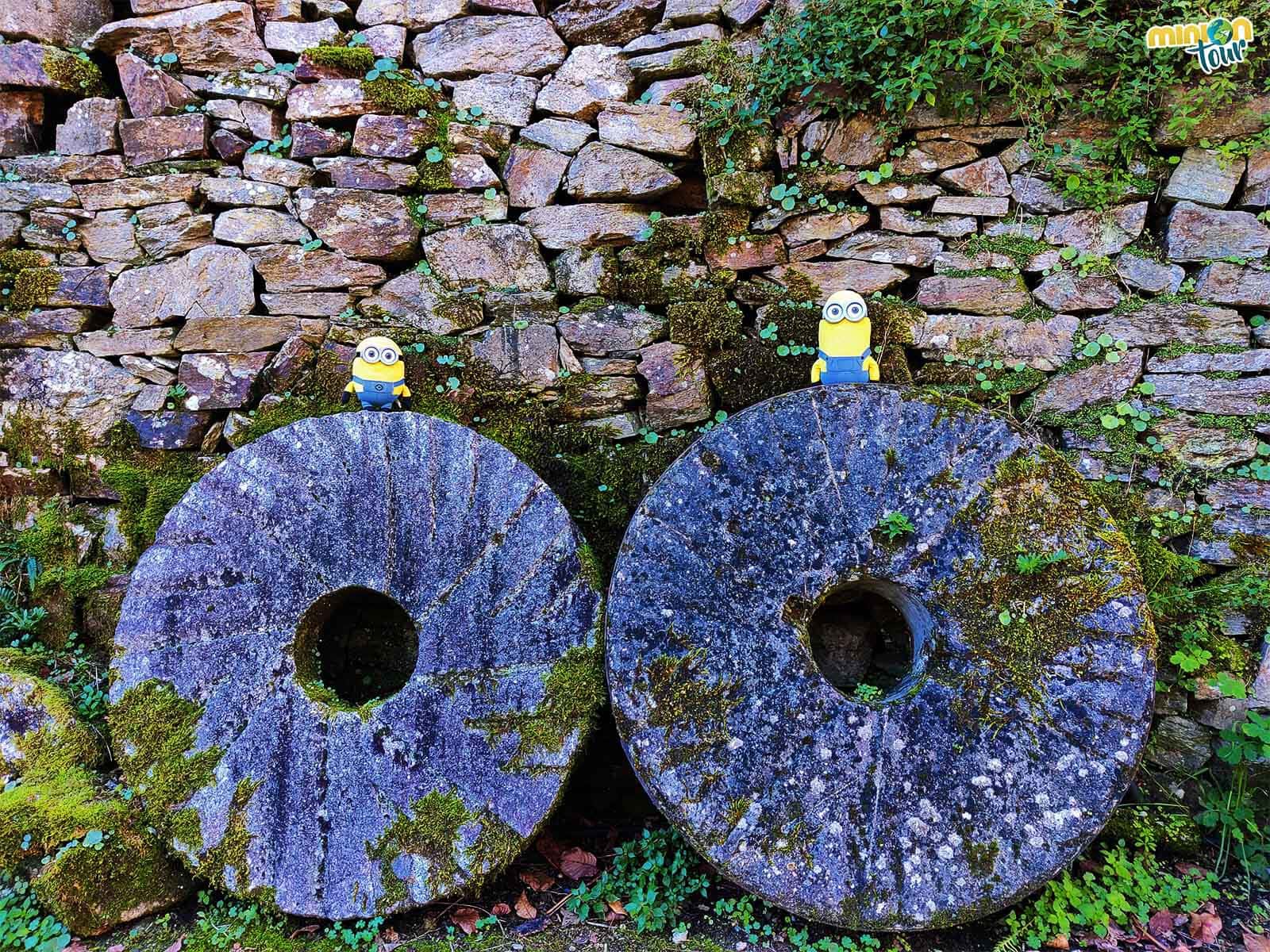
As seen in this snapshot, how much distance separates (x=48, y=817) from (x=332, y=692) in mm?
1099

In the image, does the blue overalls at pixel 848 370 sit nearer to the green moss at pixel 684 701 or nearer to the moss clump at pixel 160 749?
the green moss at pixel 684 701

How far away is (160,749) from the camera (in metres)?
2.43

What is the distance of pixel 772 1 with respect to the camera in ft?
10.0

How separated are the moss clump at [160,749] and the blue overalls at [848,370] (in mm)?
2648

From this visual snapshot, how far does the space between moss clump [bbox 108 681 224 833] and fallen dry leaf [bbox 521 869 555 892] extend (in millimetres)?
1199

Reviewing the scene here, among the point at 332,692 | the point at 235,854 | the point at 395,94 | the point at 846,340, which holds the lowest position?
the point at 235,854

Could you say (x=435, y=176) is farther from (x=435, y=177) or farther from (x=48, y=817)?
(x=48, y=817)

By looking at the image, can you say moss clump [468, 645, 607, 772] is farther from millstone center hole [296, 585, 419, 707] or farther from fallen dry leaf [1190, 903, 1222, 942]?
fallen dry leaf [1190, 903, 1222, 942]

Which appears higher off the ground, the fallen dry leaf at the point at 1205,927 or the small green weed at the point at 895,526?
the small green weed at the point at 895,526

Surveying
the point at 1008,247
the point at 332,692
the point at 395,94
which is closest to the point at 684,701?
the point at 332,692

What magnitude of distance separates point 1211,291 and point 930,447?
1543mm

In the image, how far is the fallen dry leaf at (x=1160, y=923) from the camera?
227 centimetres

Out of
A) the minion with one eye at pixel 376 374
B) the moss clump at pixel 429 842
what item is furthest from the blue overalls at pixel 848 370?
the moss clump at pixel 429 842

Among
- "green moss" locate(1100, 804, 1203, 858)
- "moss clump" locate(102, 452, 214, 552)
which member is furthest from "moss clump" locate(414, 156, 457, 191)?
"green moss" locate(1100, 804, 1203, 858)
